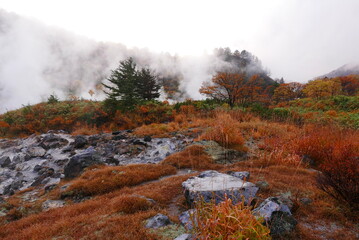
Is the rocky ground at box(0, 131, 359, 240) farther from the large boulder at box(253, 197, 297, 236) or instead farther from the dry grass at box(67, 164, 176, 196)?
the dry grass at box(67, 164, 176, 196)

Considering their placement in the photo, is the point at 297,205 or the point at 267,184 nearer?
the point at 297,205

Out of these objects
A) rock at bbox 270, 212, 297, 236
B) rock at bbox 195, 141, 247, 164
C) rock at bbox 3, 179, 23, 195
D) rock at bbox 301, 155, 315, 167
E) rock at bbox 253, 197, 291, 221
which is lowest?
rock at bbox 3, 179, 23, 195

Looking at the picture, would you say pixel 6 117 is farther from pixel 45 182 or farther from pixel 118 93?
pixel 45 182

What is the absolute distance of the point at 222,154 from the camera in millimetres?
7199

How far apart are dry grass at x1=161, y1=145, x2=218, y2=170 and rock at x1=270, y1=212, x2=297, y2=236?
12.5 ft

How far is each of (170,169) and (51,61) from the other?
7934 centimetres

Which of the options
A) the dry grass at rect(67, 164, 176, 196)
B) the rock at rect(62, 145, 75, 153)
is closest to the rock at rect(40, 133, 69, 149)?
the rock at rect(62, 145, 75, 153)

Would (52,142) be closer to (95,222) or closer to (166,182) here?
(166,182)

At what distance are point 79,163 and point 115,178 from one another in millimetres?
2360

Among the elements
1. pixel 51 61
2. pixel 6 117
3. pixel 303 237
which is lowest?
pixel 303 237

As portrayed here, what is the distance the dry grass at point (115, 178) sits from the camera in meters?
4.98

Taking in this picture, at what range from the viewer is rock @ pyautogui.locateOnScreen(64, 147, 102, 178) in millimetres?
6511

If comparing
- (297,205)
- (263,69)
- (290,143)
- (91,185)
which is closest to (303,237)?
(297,205)

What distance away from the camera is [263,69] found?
113 meters
